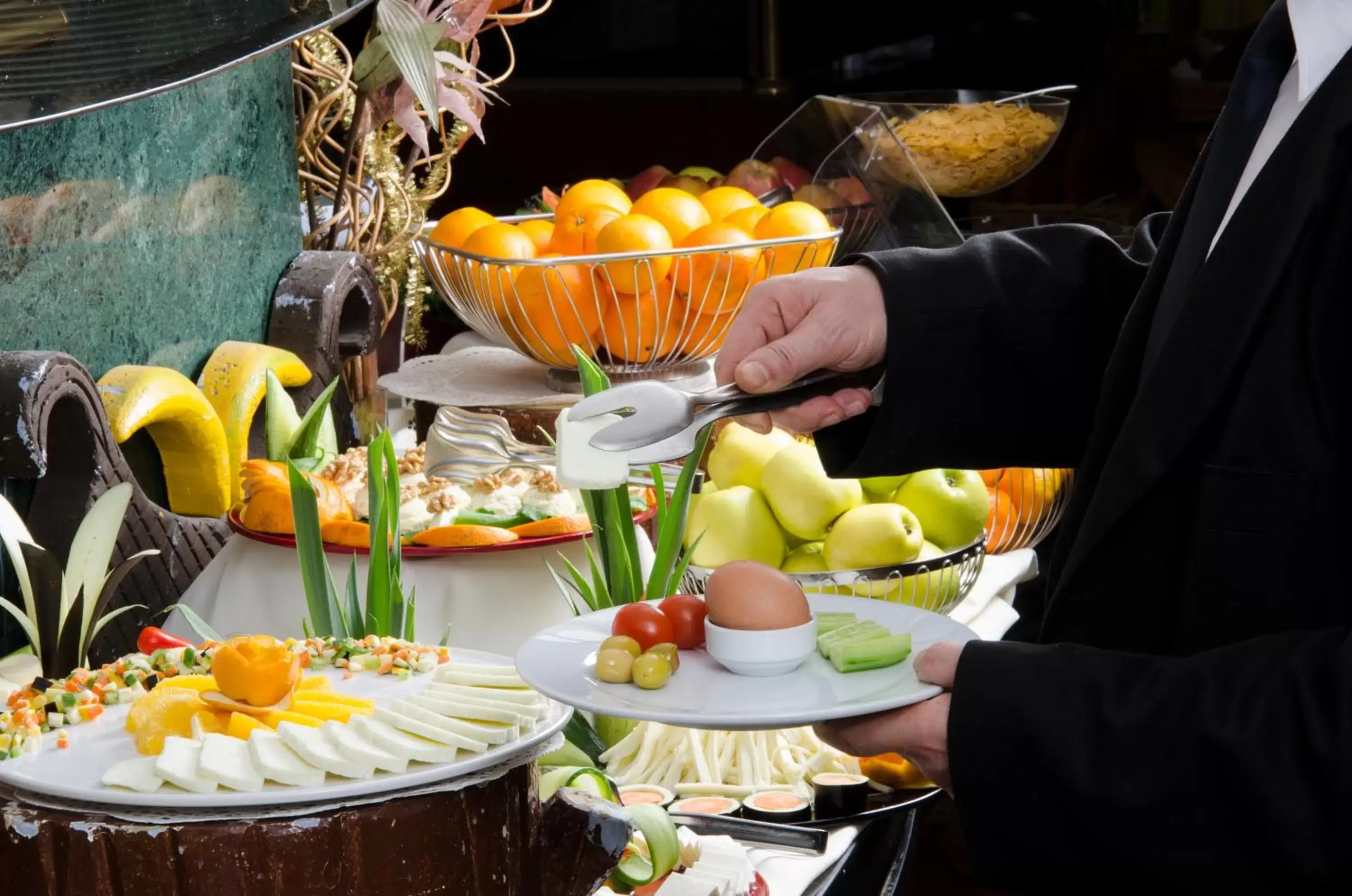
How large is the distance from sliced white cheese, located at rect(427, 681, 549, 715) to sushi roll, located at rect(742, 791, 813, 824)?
33cm

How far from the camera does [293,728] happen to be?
2.26 ft

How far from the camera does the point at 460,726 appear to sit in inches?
28.1

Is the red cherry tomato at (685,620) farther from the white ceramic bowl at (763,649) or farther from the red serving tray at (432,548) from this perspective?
the red serving tray at (432,548)

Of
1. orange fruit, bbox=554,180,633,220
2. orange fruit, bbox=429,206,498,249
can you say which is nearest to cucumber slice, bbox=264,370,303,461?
orange fruit, bbox=429,206,498,249

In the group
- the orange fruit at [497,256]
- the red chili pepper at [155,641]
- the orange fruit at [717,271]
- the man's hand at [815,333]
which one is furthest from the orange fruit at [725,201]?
the red chili pepper at [155,641]

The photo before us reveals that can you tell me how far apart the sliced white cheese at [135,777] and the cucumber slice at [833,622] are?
34cm

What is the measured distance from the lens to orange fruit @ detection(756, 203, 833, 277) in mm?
1562

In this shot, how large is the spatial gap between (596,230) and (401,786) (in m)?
0.97

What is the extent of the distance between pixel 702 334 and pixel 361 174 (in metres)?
0.54

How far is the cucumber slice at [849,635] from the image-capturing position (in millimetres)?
753

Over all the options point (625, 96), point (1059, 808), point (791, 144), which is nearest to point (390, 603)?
point (1059, 808)

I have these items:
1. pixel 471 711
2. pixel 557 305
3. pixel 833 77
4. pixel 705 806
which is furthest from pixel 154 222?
pixel 833 77

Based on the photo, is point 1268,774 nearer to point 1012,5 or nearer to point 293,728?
point 293,728

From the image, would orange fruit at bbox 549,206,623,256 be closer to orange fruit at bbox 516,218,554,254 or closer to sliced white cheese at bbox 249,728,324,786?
orange fruit at bbox 516,218,554,254
